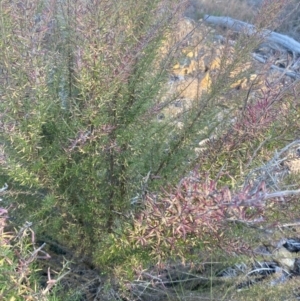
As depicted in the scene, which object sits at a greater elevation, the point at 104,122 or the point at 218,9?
the point at 104,122

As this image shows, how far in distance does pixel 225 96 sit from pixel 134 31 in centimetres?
53

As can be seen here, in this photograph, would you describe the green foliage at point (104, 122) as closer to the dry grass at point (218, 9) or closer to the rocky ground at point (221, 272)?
the rocky ground at point (221, 272)

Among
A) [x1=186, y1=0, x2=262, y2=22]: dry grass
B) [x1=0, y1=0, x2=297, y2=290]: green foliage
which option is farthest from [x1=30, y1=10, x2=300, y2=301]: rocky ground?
[x1=186, y1=0, x2=262, y2=22]: dry grass

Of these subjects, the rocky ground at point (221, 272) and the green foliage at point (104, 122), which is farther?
the rocky ground at point (221, 272)

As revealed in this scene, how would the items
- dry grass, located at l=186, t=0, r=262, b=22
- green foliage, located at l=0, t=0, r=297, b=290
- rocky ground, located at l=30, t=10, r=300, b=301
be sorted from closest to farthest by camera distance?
green foliage, located at l=0, t=0, r=297, b=290 → rocky ground, located at l=30, t=10, r=300, b=301 → dry grass, located at l=186, t=0, r=262, b=22

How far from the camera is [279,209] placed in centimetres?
161

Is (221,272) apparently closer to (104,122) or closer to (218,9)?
(104,122)

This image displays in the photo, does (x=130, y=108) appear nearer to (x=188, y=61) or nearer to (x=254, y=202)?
(x=254, y=202)

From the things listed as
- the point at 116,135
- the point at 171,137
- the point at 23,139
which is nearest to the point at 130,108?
the point at 116,135

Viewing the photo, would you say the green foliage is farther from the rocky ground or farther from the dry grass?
the dry grass

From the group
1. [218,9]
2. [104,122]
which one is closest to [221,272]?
[104,122]

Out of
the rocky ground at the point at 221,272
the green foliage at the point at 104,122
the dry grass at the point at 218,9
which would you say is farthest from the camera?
the dry grass at the point at 218,9

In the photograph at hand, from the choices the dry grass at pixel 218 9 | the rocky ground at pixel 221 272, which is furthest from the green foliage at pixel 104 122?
the dry grass at pixel 218 9

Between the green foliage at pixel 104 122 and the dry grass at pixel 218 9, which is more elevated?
the green foliage at pixel 104 122
